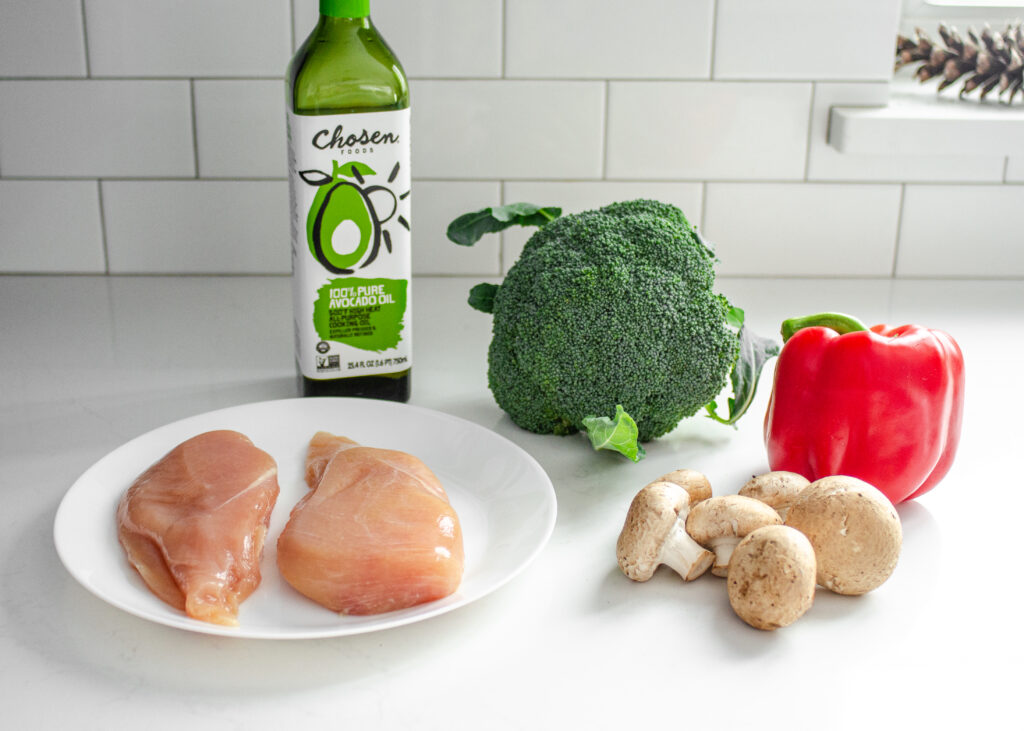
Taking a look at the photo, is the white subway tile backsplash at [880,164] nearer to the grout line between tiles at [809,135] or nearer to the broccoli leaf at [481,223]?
the grout line between tiles at [809,135]

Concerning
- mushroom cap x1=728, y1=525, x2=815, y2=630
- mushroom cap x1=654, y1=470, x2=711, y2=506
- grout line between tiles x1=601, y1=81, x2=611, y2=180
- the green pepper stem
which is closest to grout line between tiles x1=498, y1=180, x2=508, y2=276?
Result: grout line between tiles x1=601, y1=81, x2=611, y2=180

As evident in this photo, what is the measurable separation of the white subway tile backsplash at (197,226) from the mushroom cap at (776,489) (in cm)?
73

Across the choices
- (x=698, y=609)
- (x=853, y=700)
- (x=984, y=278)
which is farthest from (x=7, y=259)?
(x=984, y=278)

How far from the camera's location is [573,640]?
1.95ft

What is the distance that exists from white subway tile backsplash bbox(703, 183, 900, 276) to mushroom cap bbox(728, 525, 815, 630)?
0.70 meters

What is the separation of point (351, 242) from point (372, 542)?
31cm

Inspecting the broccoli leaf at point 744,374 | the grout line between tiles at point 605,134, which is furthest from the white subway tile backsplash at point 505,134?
the broccoli leaf at point 744,374

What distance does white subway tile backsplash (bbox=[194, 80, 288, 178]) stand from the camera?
1149mm

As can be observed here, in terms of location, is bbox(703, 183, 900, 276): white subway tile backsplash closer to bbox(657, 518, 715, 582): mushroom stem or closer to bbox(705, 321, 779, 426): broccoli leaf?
bbox(705, 321, 779, 426): broccoli leaf

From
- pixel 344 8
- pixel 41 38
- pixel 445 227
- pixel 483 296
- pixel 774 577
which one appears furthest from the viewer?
pixel 445 227

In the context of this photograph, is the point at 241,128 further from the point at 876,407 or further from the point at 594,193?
the point at 876,407

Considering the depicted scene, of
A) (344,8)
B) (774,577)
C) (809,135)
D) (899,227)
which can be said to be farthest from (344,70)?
(899,227)

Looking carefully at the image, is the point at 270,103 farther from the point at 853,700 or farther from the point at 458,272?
the point at 853,700

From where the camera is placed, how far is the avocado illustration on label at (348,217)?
0.81 meters
